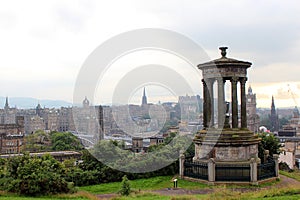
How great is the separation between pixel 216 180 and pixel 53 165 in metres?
8.46

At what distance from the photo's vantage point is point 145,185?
20.3 meters

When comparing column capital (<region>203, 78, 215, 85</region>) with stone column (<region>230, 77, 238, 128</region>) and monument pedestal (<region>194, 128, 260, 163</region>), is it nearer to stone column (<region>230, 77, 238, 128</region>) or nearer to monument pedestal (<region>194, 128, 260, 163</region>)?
stone column (<region>230, 77, 238, 128</region>)

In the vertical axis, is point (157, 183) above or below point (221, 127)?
below

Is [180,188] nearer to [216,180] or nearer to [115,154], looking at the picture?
[216,180]

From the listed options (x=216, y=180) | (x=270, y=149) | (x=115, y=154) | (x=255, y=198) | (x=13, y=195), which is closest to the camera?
(x=255, y=198)

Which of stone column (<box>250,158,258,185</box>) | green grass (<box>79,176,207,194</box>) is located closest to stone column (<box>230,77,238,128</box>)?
stone column (<box>250,158,258,185</box>)

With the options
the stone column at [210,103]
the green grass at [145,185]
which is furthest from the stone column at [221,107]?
the green grass at [145,185]

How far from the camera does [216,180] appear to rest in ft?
64.1

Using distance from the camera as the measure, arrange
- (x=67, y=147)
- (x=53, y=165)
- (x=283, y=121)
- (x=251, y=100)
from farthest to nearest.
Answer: (x=283, y=121)
(x=251, y=100)
(x=67, y=147)
(x=53, y=165)

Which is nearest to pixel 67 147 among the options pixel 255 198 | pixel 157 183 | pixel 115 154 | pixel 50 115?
pixel 115 154

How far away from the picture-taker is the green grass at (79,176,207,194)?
19266 millimetres

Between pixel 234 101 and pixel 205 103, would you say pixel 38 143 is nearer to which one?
pixel 205 103

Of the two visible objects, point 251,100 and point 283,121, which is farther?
point 283,121

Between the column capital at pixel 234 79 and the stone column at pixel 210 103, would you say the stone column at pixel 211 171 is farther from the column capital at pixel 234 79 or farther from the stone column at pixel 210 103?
the column capital at pixel 234 79
